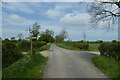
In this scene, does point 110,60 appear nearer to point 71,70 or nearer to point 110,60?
point 110,60

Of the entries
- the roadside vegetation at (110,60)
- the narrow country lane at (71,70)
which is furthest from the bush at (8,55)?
the roadside vegetation at (110,60)

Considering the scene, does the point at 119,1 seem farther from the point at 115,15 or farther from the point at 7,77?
the point at 7,77

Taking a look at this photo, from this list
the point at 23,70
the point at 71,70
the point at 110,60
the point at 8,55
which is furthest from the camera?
the point at 8,55

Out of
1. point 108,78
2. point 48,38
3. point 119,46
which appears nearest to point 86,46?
point 119,46

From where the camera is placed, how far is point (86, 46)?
6519 cm

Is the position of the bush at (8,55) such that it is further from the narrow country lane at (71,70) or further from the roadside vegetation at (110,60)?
the roadside vegetation at (110,60)

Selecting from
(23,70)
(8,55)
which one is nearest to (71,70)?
(23,70)

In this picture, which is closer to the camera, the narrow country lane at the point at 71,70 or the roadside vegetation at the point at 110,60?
the narrow country lane at the point at 71,70

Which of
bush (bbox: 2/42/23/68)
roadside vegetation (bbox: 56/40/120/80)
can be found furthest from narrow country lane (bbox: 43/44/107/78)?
bush (bbox: 2/42/23/68)

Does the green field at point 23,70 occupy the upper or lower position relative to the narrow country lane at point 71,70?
upper

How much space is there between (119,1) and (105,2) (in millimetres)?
1588

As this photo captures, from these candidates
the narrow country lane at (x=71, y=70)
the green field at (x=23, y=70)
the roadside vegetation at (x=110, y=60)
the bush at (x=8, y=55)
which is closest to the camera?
the green field at (x=23, y=70)

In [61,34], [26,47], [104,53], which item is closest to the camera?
[104,53]

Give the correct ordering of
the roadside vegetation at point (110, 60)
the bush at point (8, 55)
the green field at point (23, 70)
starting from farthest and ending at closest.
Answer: the bush at point (8, 55) → the roadside vegetation at point (110, 60) → the green field at point (23, 70)
